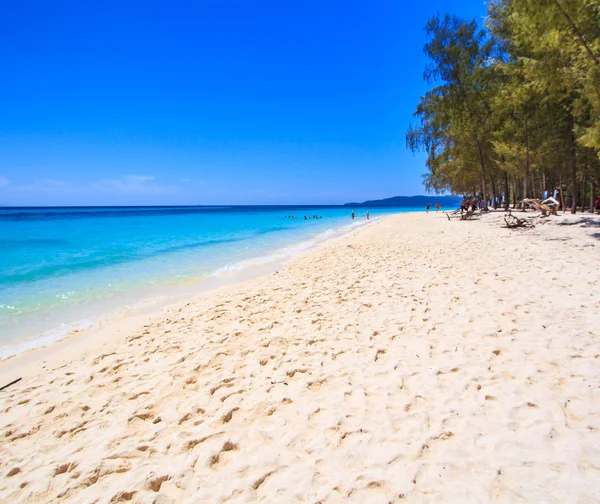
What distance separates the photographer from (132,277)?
495 inches

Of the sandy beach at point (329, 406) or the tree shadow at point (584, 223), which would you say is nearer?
the sandy beach at point (329, 406)

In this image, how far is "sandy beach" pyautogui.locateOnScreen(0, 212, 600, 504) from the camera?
2352 millimetres

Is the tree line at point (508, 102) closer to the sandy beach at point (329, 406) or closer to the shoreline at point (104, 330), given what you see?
the sandy beach at point (329, 406)

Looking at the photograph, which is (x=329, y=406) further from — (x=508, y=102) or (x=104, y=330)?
(x=508, y=102)

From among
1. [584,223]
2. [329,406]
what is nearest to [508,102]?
[584,223]

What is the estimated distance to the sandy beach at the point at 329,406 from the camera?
235cm

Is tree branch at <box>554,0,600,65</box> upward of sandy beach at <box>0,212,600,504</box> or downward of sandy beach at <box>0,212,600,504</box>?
upward

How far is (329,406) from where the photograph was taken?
3.23m

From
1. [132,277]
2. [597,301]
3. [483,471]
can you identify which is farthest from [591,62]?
[132,277]

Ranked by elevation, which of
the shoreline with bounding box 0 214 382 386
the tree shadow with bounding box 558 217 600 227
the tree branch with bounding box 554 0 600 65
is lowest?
the shoreline with bounding box 0 214 382 386

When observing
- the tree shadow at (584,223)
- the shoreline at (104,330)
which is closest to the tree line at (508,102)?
the tree shadow at (584,223)

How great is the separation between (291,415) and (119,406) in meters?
2.14

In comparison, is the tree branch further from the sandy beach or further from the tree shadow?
the sandy beach

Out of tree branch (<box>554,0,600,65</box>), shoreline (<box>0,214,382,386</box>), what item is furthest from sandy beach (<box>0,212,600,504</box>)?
tree branch (<box>554,0,600,65</box>)
